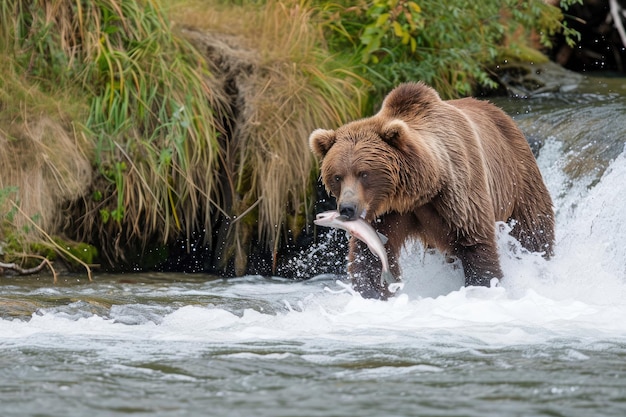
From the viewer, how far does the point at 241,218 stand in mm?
7668

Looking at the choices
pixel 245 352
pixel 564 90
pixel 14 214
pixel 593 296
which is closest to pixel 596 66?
pixel 564 90

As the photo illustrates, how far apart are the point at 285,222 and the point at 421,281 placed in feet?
4.43

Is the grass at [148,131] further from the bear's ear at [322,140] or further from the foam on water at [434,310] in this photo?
the bear's ear at [322,140]

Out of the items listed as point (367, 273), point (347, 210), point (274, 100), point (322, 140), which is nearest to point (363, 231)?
point (347, 210)

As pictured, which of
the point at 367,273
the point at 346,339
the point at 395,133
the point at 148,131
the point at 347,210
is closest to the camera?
the point at 346,339

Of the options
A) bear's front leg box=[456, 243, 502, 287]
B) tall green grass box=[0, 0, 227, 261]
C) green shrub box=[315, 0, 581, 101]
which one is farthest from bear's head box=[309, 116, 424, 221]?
green shrub box=[315, 0, 581, 101]

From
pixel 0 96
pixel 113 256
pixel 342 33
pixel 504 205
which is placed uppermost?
pixel 342 33

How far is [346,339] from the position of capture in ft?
15.8

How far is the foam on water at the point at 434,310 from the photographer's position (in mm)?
4820

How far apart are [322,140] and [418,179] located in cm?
58

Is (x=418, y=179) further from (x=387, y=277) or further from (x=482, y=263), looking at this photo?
(x=482, y=263)

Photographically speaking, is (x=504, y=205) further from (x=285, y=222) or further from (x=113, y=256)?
(x=113, y=256)

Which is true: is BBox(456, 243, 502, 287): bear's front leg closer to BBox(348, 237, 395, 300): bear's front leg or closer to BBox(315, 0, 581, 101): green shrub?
BBox(348, 237, 395, 300): bear's front leg

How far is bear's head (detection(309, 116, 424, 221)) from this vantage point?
576 centimetres
